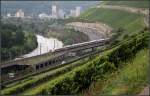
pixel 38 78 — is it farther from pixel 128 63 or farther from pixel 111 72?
pixel 128 63

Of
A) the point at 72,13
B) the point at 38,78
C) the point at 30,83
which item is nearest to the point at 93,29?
the point at 72,13

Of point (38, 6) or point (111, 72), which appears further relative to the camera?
point (38, 6)

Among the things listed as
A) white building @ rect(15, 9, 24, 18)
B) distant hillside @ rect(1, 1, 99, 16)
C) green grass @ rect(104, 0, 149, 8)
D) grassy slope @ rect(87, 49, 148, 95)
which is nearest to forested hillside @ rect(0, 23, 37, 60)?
white building @ rect(15, 9, 24, 18)

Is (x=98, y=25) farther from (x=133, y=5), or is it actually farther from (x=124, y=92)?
(x=124, y=92)

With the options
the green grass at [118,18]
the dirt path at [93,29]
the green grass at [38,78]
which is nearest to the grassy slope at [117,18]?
the green grass at [118,18]

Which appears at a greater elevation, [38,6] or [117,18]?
[38,6]
